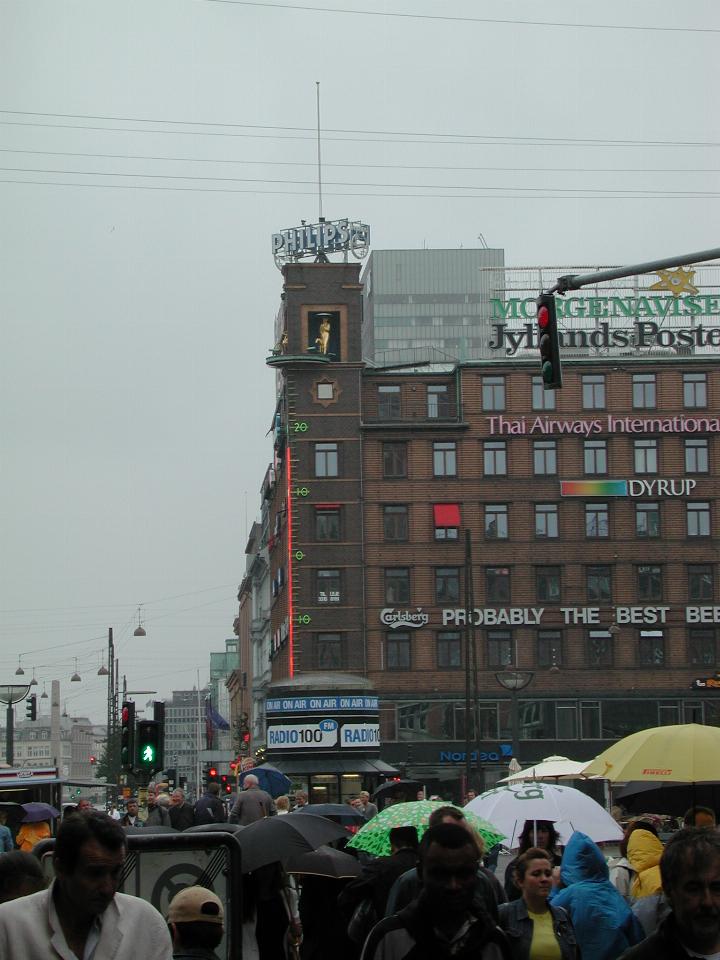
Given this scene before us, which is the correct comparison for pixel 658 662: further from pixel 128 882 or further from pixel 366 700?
pixel 128 882

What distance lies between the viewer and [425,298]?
160 metres

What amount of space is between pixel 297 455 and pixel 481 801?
195ft

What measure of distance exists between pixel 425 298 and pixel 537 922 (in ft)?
503

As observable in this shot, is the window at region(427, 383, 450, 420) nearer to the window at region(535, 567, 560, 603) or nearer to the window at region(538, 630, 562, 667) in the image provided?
the window at region(535, 567, 560, 603)

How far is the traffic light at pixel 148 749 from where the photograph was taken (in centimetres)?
2420

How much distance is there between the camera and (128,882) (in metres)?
7.30

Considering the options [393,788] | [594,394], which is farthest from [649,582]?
[393,788]

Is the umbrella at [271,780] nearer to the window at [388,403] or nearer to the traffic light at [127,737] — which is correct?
the traffic light at [127,737]

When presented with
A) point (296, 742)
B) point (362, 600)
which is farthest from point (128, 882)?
point (362, 600)

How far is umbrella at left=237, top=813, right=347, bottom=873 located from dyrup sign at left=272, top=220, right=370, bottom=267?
6511 centimetres

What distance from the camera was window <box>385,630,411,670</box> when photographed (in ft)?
238

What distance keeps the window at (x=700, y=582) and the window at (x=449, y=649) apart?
1064cm

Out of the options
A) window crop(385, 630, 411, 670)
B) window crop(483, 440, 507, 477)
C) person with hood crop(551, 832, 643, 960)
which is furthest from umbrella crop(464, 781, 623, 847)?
window crop(483, 440, 507, 477)

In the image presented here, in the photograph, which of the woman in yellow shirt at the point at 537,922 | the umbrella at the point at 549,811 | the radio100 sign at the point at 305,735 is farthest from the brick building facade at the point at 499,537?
the woman in yellow shirt at the point at 537,922
